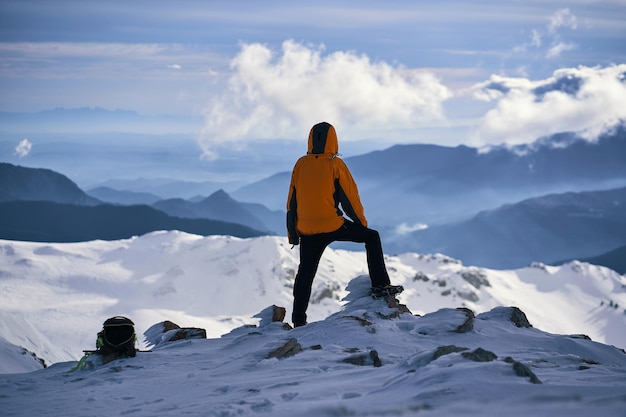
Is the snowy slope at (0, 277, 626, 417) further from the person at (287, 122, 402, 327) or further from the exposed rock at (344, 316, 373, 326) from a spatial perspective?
the person at (287, 122, 402, 327)

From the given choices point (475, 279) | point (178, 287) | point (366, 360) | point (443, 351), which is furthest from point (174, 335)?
point (475, 279)

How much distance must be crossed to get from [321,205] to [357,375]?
12.5 ft

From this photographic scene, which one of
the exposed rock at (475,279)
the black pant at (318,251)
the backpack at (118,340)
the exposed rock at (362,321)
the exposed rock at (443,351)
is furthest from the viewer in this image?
the exposed rock at (475,279)

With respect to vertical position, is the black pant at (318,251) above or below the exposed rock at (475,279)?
below

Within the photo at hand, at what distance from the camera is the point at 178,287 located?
12288 centimetres

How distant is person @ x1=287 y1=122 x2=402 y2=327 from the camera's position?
1111 cm

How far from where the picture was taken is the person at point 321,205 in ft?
36.4

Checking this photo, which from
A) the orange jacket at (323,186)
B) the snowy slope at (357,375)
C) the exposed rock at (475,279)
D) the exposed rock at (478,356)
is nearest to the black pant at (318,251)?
the orange jacket at (323,186)

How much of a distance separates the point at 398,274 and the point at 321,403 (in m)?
188

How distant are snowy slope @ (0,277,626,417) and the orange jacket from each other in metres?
1.63

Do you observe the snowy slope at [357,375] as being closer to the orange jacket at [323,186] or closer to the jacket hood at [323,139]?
the orange jacket at [323,186]

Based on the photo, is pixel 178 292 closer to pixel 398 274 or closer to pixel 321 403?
pixel 398 274

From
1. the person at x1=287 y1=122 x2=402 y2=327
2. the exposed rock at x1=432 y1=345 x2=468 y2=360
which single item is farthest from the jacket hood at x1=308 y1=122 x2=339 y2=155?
the exposed rock at x1=432 y1=345 x2=468 y2=360

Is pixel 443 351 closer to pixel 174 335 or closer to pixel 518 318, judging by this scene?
pixel 518 318
